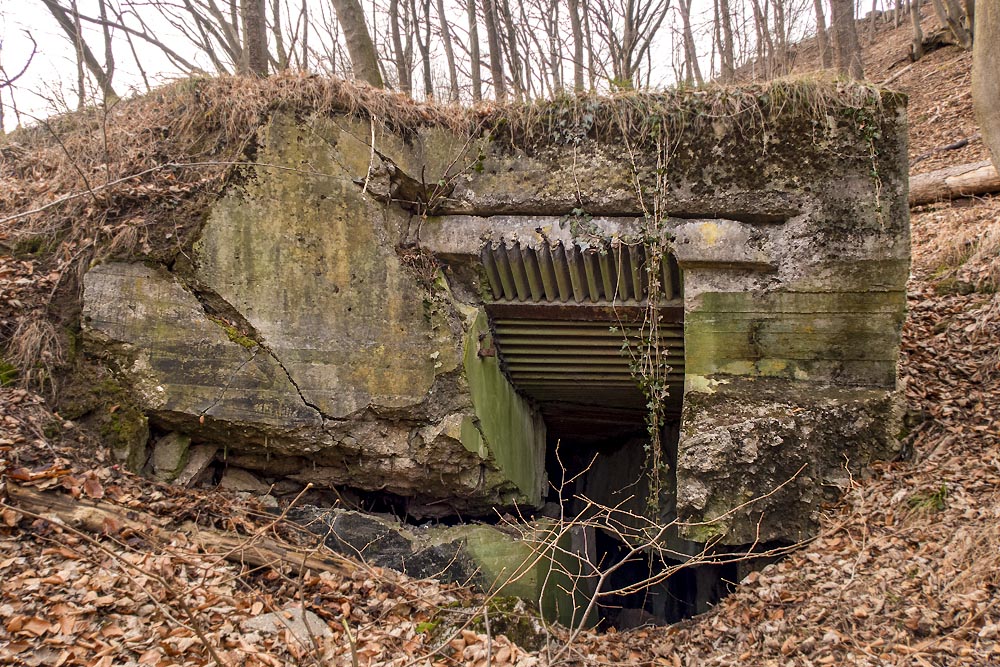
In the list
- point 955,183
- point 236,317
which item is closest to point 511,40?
point 955,183

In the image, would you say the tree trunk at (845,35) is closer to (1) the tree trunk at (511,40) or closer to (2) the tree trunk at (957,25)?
(2) the tree trunk at (957,25)

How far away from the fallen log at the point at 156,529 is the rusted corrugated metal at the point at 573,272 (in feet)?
7.89

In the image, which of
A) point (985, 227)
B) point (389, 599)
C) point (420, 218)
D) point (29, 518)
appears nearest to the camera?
point (29, 518)

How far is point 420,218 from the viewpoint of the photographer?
5.34 meters

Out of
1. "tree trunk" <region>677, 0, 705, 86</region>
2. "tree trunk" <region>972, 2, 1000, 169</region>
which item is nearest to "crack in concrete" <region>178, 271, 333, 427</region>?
"tree trunk" <region>972, 2, 1000, 169</region>

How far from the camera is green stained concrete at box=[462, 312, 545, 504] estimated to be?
5379 mm

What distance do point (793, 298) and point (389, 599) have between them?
11.4 feet

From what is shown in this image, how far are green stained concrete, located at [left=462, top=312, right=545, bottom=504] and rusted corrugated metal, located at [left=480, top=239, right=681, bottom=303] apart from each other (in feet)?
1.33

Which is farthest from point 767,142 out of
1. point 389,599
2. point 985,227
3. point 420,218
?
point 389,599

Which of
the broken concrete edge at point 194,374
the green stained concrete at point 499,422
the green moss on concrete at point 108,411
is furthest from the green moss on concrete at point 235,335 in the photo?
the green stained concrete at point 499,422

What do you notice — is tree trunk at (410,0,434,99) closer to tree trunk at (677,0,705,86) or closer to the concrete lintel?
tree trunk at (677,0,705,86)

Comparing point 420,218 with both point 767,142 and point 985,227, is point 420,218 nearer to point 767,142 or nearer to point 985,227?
point 767,142

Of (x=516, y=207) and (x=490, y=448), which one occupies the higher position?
(x=516, y=207)

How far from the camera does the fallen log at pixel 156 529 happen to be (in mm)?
3926
